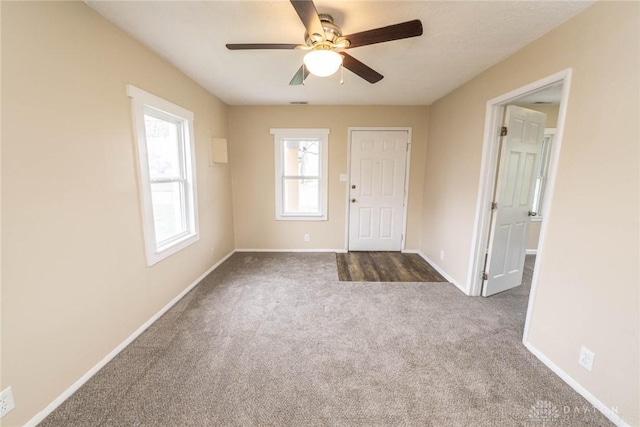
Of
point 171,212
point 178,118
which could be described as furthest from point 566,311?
point 178,118

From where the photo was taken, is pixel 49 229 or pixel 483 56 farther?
pixel 483 56

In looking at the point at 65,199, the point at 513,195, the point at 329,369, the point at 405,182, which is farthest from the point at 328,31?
the point at 405,182

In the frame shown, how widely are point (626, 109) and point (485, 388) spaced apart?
1.78 m

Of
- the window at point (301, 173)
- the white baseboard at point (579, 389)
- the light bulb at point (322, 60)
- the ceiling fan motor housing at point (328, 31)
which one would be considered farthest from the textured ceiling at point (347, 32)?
the white baseboard at point (579, 389)

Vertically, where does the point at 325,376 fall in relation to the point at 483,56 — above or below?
below

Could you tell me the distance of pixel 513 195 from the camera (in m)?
2.57

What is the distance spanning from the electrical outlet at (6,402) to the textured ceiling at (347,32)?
221cm

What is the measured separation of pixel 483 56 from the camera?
2.14 meters

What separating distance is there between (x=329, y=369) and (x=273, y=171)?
9.89ft

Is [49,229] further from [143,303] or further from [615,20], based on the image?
[615,20]

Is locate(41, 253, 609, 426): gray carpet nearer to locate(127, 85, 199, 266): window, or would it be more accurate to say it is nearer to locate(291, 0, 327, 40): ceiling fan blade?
locate(127, 85, 199, 266): window

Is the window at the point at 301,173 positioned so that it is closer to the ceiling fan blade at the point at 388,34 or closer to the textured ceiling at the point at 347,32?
the textured ceiling at the point at 347,32

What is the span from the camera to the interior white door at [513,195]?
243cm

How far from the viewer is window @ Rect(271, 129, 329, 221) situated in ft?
12.8
